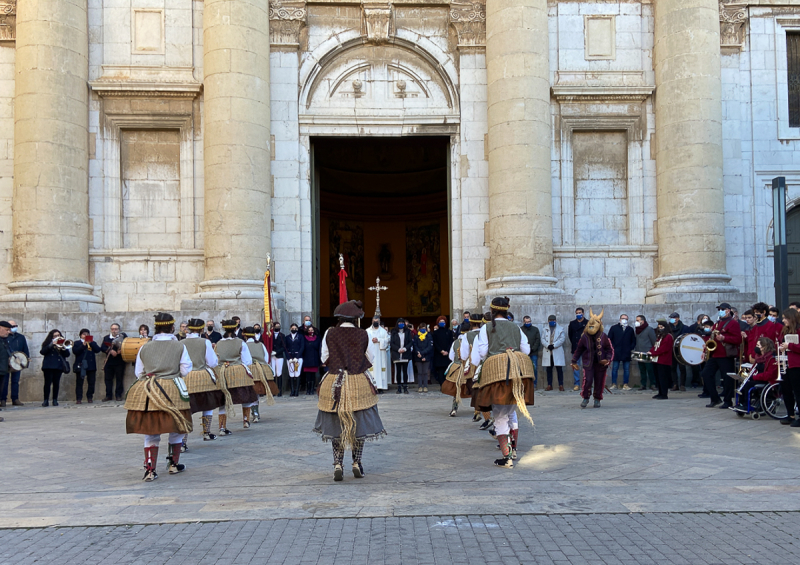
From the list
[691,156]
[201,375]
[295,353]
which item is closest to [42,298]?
[295,353]

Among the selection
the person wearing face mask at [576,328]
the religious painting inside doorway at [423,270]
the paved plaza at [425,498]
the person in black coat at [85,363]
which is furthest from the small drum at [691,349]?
the religious painting inside doorway at [423,270]

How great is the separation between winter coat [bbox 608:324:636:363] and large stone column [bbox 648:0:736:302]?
2.48m

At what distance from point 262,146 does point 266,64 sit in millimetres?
2130

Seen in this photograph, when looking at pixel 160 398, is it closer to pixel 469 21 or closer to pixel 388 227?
pixel 469 21

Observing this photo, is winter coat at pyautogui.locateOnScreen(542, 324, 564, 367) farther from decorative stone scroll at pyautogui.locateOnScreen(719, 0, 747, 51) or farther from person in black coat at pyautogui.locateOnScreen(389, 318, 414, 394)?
decorative stone scroll at pyautogui.locateOnScreen(719, 0, 747, 51)

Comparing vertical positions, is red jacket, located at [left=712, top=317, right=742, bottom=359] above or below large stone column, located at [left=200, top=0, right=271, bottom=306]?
below

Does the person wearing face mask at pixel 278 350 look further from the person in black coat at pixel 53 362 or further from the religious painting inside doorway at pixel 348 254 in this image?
the religious painting inside doorway at pixel 348 254

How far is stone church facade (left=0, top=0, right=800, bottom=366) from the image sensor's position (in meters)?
20.2

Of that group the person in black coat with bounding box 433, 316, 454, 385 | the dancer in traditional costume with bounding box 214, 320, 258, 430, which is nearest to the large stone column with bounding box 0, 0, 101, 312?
the person in black coat with bounding box 433, 316, 454, 385

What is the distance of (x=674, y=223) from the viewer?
21125 millimetres

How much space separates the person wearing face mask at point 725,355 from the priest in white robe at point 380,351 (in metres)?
7.12

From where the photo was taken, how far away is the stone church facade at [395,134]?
20.2 meters

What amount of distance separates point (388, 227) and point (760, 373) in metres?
21.7

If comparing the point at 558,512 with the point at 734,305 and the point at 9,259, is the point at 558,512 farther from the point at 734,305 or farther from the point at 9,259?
the point at 9,259
